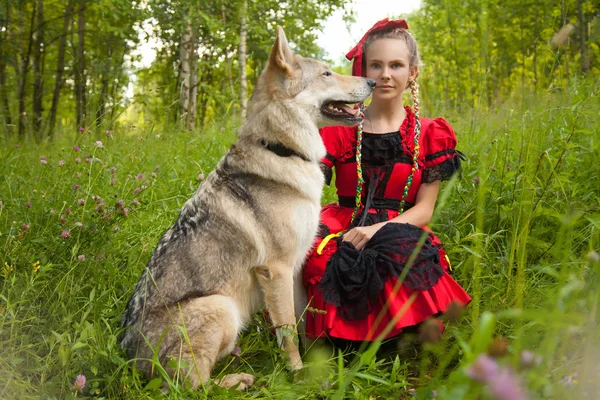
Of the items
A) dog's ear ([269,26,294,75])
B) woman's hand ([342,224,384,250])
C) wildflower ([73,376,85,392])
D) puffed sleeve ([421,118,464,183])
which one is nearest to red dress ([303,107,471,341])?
puffed sleeve ([421,118,464,183])

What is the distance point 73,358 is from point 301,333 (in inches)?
46.5

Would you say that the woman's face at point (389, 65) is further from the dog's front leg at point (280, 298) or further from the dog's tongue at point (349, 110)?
the dog's front leg at point (280, 298)

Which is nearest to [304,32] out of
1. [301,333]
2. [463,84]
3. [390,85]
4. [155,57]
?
[155,57]

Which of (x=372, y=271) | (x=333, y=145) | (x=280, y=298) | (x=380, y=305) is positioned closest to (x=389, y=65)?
(x=333, y=145)

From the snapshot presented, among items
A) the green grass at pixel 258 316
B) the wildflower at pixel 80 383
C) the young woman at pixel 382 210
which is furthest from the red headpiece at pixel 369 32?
the wildflower at pixel 80 383

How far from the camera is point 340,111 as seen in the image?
2.73 meters

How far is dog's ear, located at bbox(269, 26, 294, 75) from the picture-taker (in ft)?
8.51

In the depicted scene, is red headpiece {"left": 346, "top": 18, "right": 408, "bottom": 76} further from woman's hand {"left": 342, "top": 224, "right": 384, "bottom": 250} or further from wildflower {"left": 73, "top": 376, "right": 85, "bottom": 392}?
wildflower {"left": 73, "top": 376, "right": 85, "bottom": 392}

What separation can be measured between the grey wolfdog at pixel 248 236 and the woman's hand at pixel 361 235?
225 millimetres

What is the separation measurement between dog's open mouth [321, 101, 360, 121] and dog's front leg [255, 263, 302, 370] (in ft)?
3.08

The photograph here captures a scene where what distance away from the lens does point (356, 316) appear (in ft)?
7.88

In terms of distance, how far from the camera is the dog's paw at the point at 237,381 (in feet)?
7.33

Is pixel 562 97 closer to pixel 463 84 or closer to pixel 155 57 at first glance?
pixel 463 84

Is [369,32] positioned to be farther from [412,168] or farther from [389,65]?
[412,168]
